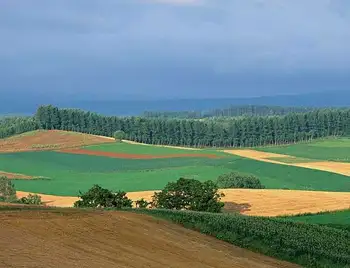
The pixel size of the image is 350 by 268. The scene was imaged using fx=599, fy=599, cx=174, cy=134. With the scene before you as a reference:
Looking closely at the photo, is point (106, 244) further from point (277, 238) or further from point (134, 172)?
point (134, 172)

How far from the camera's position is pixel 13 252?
17625mm

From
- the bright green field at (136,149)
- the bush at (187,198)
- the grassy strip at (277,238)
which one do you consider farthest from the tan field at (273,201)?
the bright green field at (136,149)

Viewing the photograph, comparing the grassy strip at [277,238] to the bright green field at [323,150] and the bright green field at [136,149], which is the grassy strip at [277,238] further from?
the bright green field at [323,150]

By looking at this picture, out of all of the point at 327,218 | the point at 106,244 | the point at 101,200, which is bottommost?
the point at 327,218

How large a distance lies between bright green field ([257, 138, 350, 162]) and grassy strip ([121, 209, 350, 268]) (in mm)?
72544

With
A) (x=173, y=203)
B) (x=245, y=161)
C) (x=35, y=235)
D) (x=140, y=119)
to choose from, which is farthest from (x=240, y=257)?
(x=140, y=119)

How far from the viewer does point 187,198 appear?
1613 inches

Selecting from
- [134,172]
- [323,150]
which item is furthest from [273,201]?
[323,150]

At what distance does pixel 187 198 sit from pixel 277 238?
14384 mm

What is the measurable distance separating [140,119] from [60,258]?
131 m

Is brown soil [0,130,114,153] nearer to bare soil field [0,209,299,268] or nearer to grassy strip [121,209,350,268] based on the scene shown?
grassy strip [121,209,350,268]

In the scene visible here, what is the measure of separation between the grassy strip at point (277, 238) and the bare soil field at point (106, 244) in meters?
1.09

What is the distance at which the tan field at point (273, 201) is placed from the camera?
5062 cm

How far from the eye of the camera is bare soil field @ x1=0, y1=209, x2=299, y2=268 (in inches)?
706
